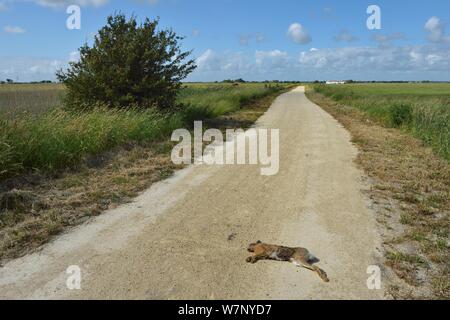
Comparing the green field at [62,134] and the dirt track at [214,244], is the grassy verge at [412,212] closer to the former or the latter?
the dirt track at [214,244]

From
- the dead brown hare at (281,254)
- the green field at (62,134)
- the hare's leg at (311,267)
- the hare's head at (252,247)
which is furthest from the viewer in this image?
the green field at (62,134)

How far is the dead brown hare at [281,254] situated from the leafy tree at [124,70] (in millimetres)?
7923

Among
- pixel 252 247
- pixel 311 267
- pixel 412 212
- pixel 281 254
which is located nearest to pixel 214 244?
pixel 252 247

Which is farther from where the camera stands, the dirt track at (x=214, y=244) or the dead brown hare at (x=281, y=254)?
the dead brown hare at (x=281, y=254)

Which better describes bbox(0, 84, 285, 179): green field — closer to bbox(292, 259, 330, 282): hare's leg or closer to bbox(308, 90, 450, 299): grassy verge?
bbox(292, 259, 330, 282): hare's leg

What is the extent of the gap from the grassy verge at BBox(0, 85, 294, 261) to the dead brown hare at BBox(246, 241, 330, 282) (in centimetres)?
223

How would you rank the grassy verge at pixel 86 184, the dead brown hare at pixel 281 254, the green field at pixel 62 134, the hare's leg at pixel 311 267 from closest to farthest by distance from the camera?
1. the hare's leg at pixel 311 267
2. the dead brown hare at pixel 281 254
3. the grassy verge at pixel 86 184
4. the green field at pixel 62 134

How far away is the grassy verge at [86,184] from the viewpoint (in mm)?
4456

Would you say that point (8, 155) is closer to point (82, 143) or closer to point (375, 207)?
point (82, 143)
